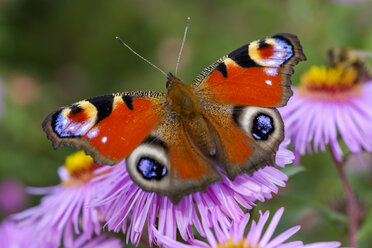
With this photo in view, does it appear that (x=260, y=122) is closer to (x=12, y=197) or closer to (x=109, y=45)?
(x=12, y=197)

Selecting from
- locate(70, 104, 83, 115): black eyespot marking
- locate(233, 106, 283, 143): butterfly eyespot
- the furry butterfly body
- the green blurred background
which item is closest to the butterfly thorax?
the furry butterfly body

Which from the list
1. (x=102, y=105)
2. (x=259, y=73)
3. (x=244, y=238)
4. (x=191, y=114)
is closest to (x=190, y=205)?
(x=244, y=238)

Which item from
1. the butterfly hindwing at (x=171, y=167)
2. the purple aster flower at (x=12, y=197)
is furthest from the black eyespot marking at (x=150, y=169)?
the purple aster flower at (x=12, y=197)

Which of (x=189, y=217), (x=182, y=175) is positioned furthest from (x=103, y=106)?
(x=189, y=217)

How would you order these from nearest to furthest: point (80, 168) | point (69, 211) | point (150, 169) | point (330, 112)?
point (150, 169) → point (69, 211) → point (80, 168) → point (330, 112)

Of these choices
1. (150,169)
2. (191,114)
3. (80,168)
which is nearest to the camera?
(150,169)

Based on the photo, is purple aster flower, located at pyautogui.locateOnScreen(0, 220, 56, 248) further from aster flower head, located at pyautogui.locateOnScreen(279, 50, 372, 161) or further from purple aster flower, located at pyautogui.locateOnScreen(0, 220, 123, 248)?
aster flower head, located at pyautogui.locateOnScreen(279, 50, 372, 161)

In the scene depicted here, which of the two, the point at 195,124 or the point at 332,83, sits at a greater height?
the point at 332,83

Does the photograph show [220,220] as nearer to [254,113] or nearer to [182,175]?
[182,175]
